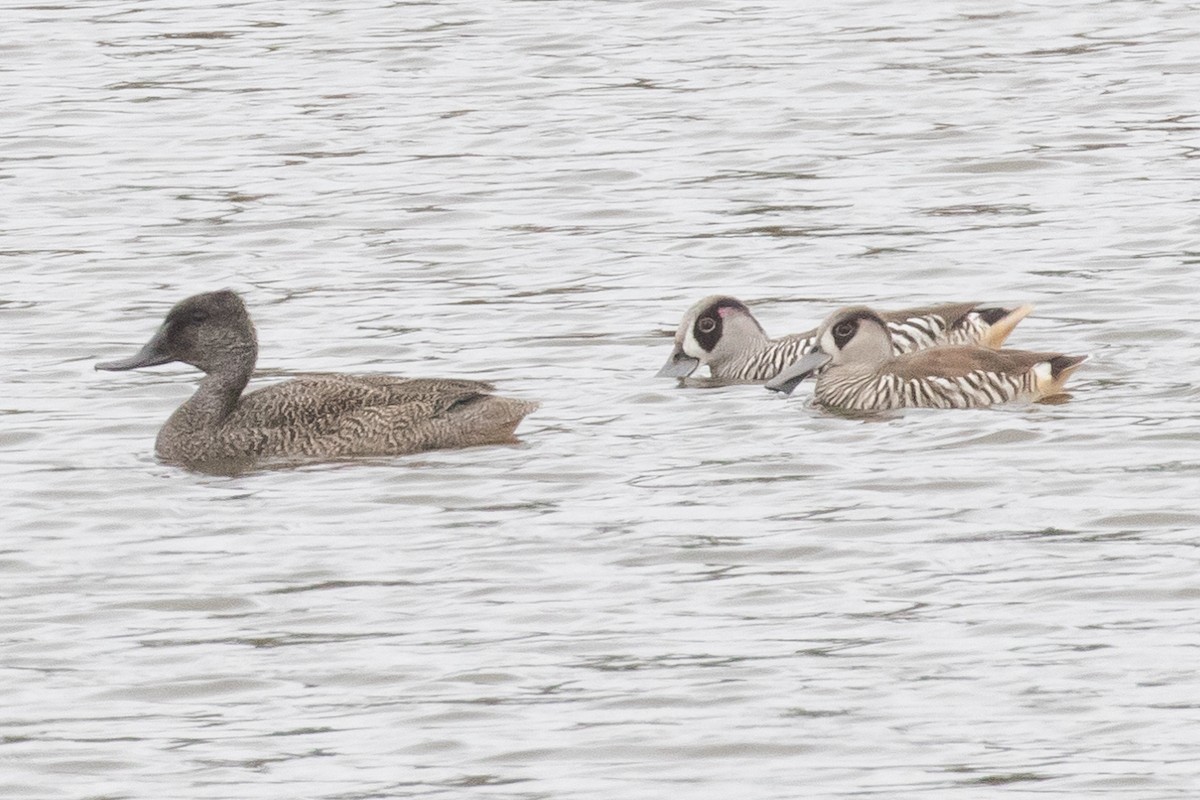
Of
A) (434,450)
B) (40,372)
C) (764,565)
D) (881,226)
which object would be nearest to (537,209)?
(881,226)

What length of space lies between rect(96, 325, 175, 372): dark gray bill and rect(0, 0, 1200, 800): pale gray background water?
31 centimetres

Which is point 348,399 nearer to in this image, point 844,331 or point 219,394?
point 219,394

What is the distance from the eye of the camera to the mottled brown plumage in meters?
13.1

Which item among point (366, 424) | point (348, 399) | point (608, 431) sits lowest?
point (608, 431)

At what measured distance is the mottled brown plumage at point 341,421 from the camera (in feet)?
42.9

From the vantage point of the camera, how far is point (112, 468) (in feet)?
42.5

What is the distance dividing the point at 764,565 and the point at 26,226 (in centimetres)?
949

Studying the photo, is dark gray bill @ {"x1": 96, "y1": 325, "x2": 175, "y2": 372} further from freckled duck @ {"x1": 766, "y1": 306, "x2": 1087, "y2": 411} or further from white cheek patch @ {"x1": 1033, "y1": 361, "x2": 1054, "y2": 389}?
white cheek patch @ {"x1": 1033, "y1": 361, "x2": 1054, "y2": 389}

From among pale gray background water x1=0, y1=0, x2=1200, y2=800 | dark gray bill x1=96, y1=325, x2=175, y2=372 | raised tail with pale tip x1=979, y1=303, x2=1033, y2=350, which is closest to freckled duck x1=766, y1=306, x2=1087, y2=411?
pale gray background water x1=0, y1=0, x2=1200, y2=800

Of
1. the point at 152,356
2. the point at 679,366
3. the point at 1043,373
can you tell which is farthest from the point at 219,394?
the point at 1043,373

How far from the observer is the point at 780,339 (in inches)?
593

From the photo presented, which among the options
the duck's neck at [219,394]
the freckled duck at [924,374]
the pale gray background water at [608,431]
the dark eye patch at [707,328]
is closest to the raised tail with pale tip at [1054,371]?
the freckled duck at [924,374]

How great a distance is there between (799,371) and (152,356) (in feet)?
10.3

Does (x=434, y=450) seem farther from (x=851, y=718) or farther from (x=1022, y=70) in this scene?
(x=1022, y=70)
